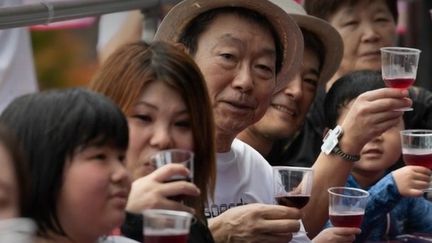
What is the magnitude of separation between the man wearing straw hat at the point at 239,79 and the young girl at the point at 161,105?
63cm

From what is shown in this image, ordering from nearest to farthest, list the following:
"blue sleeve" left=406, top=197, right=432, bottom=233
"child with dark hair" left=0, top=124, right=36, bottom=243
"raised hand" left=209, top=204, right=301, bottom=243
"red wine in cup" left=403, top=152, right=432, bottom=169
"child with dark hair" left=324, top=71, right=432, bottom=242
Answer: "child with dark hair" left=0, top=124, right=36, bottom=243 → "raised hand" left=209, top=204, right=301, bottom=243 → "red wine in cup" left=403, top=152, right=432, bottom=169 → "child with dark hair" left=324, top=71, right=432, bottom=242 → "blue sleeve" left=406, top=197, right=432, bottom=233

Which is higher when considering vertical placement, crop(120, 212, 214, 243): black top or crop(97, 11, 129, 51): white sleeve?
crop(97, 11, 129, 51): white sleeve

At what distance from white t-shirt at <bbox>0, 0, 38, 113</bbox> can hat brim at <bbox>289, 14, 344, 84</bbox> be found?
1.28 meters

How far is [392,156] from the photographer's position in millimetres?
6008

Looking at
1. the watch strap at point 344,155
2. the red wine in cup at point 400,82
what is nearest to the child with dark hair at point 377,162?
the watch strap at point 344,155

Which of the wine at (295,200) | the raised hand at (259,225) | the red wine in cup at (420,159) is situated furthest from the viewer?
the red wine in cup at (420,159)

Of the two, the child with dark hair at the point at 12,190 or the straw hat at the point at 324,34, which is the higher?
the straw hat at the point at 324,34

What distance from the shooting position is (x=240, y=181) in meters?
5.01

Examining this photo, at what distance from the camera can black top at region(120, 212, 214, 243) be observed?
154 inches

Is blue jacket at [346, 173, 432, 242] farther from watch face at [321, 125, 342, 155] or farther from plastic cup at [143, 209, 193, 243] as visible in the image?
plastic cup at [143, 209, 193, 243]

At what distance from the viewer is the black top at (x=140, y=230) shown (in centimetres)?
392

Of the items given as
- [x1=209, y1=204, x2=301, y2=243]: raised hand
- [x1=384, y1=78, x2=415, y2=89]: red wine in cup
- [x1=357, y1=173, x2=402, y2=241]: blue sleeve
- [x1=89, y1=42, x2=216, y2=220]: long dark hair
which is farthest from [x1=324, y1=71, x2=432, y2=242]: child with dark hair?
[x1=89, y1=42, x2=216, y2=220]: long dark hair

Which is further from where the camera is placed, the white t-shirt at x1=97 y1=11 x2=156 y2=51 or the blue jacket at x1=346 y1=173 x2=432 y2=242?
the white t-shirt at x1=97 y1=11 x2=156 y2=51

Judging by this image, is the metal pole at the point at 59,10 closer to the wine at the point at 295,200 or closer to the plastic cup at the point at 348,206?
the wine at the point at 295,200
